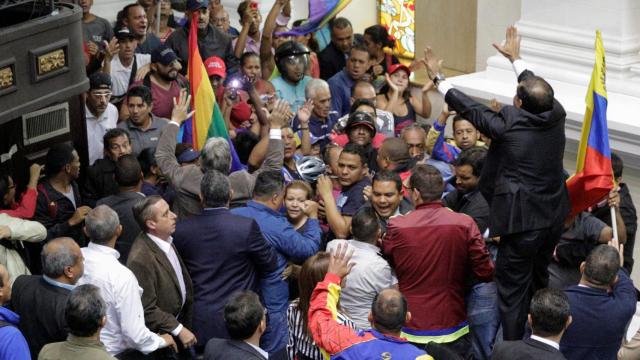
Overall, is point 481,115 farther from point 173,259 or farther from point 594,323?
point 173,259

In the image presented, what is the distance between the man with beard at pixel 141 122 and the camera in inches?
342

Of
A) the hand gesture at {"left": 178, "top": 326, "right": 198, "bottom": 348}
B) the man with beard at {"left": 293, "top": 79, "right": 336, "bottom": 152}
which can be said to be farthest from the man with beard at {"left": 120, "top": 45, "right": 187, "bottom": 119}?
the hand gesture at {"left": 178, "top": 326, "right": 198, "bottom": 348}

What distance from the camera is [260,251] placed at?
6.53 m

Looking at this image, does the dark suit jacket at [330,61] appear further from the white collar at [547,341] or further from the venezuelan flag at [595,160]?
the white collar at [547,341]

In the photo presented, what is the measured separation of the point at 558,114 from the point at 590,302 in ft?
3.61

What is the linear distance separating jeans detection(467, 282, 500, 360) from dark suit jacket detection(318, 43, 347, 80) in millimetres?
5144

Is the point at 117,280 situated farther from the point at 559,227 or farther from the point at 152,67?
the point at 152,67

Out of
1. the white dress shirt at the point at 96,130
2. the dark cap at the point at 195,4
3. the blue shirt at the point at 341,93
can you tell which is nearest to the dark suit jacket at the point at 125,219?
the white dress shirt at the point at 96,130

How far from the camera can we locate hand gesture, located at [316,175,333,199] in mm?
7285

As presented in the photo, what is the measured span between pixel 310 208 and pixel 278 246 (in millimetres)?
372

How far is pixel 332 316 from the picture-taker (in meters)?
5.50

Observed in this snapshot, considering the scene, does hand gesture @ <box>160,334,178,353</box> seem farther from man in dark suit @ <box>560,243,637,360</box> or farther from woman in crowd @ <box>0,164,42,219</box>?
man in dark suit @ <box>560,243,637,360</box>

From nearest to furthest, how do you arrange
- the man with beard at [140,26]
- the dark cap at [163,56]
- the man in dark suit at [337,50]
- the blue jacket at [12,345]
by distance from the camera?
the blue jacket at [12,345]
the dark cap at [163,56]
the man with beard at [140,26]
the man in dark suit at [337,50]

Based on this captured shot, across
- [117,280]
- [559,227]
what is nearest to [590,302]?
[559,227]
